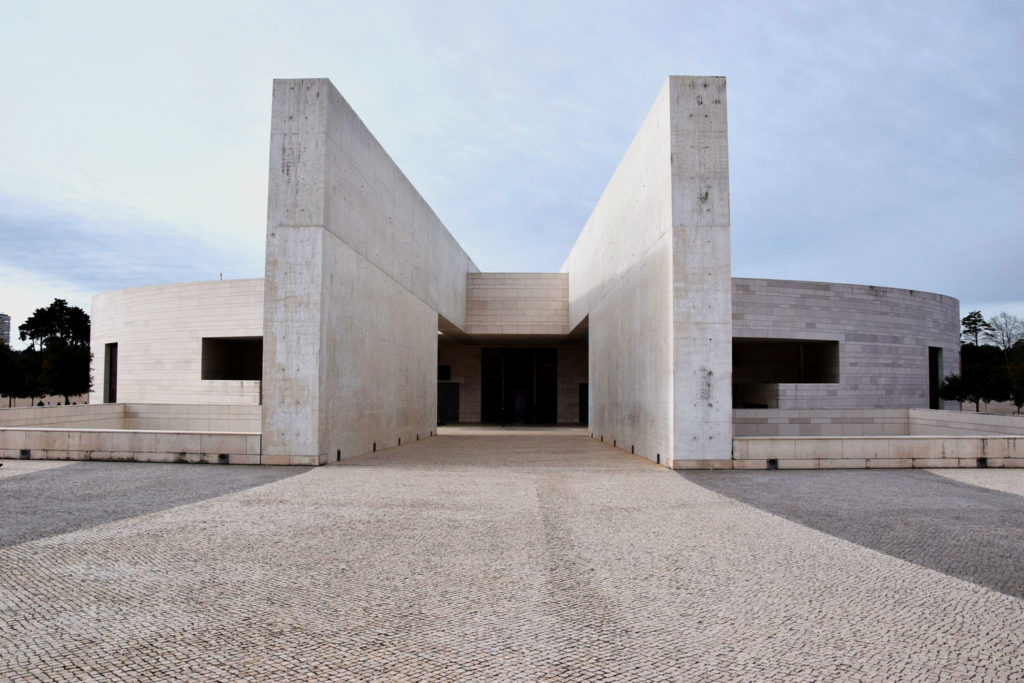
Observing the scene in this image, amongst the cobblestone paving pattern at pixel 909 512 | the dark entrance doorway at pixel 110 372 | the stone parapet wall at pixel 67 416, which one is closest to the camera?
the cobblestone paving pattern at pixel 909 512

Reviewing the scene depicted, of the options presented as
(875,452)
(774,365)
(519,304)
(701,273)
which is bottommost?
(875,452)

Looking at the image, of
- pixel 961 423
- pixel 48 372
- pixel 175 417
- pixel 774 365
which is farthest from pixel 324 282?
pixel 48 372

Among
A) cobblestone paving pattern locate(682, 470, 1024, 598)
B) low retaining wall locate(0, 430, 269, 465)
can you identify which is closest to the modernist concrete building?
low retaining wall locate(0, 430, 269, 465)

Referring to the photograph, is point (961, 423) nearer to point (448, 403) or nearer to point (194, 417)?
point (448, 403)

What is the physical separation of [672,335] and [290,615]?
7.61m

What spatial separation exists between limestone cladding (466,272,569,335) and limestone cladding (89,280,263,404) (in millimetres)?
7725

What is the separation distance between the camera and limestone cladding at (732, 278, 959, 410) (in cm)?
1992

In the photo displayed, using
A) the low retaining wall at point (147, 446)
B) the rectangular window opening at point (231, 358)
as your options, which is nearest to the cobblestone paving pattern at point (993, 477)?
the low retaining wall at point (147, 446)

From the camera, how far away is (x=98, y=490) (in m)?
7.53

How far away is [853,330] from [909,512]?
1587 cm

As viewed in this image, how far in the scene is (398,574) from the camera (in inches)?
169

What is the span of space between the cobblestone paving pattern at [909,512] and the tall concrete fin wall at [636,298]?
2.20m

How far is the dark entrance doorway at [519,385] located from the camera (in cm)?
2764

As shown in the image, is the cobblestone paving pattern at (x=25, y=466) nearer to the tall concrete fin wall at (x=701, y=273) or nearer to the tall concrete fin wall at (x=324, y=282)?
the tall concrete fin wall at (x=324, y=282)
